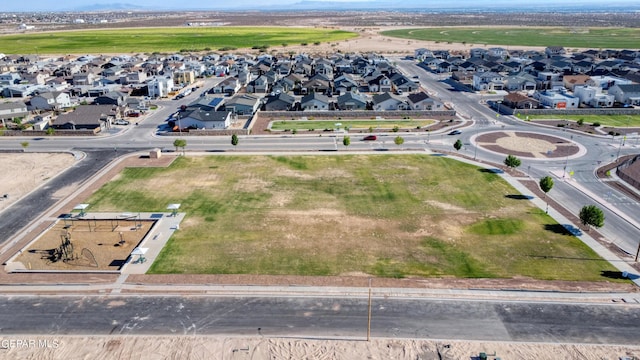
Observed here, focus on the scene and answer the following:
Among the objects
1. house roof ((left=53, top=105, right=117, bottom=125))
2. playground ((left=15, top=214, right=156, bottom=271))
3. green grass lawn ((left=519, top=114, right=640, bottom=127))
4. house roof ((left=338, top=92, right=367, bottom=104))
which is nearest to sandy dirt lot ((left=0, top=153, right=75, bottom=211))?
playground ((left=15, top=214, right=156, bottom=271))

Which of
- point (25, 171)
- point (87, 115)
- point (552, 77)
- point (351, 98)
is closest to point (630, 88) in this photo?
point (552, 77)

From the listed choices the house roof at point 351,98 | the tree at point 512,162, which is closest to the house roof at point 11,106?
the house roof at point 351,98

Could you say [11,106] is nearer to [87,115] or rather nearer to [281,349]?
[87,115]

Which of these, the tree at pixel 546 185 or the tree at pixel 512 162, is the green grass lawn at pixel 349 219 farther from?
the tree at pixel 512 162

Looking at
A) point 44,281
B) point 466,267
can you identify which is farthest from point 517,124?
point 44,281

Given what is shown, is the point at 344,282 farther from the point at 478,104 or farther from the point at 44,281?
the point at 478,104

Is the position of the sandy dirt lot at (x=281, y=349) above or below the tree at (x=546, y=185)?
below
